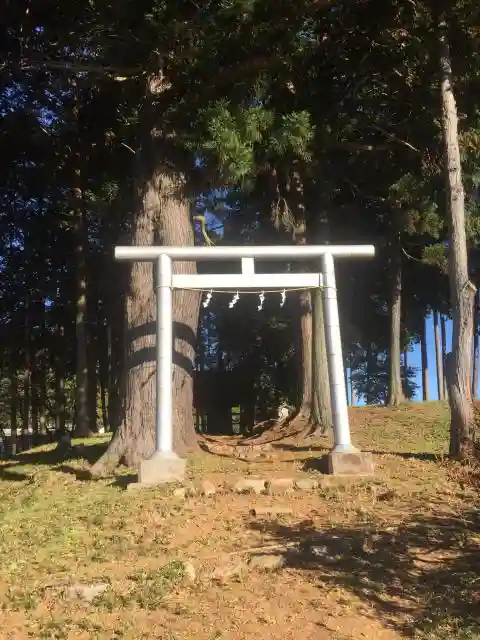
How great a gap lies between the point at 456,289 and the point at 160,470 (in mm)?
4557

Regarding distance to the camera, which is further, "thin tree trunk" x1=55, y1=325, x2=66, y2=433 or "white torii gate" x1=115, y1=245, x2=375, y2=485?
"thin tree trunk" x1=55, y1=325, x2=66, y2=433

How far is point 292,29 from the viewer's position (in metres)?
9.12

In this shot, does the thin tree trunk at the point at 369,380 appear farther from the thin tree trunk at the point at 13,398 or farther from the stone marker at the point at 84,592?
the stone marker at the point at 84,592

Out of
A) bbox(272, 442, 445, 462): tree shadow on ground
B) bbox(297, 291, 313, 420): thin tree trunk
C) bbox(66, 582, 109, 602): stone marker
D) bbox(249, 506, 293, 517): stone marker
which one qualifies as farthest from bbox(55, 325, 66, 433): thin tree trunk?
bbox(66, 582, 109, 602): stone marker

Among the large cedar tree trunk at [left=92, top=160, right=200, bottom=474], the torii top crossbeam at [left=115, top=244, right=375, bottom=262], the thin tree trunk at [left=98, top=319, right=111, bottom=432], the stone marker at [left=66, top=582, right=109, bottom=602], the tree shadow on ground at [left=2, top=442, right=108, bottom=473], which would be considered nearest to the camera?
the stone marker at [left=66, top=582, right=109, bottom=602]

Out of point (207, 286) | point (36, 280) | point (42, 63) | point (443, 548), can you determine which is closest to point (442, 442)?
point (207, 286)

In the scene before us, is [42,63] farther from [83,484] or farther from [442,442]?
[442,442]

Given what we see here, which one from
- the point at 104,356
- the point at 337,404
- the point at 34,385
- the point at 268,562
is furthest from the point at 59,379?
the point at 268,562

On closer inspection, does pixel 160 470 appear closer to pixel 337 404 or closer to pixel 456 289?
pixel 337 404

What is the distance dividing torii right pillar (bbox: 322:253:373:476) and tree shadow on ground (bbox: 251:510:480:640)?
162cm

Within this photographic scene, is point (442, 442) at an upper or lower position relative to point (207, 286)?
lower

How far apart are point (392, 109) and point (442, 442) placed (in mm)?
5929

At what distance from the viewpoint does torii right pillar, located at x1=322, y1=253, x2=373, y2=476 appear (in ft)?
24.9

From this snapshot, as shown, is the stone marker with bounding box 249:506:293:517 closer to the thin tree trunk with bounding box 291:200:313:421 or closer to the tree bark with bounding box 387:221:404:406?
the thin tree trunk with bounding box 291:200:313:421
